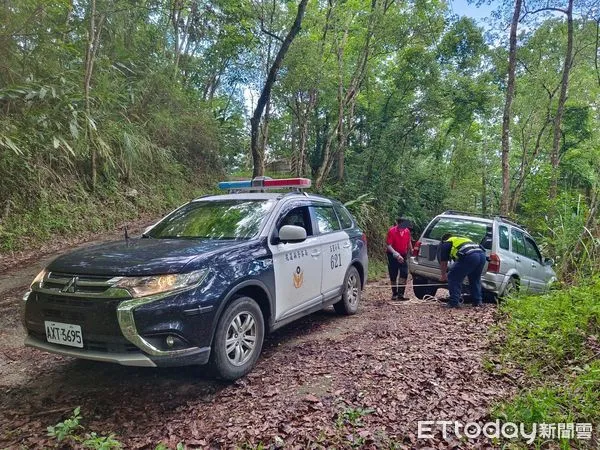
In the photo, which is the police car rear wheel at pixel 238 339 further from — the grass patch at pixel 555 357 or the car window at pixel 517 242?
the car window at pixel 517 242

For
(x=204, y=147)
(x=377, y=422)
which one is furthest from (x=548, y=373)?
(x=204, y=147)

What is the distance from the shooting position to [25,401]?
318 centimetres

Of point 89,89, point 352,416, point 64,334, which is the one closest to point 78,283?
point 64,334

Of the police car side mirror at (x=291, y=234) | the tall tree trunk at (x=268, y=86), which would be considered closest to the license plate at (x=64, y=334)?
the police car side mirror at (x=291, y=234)

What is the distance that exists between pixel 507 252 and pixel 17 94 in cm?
1004

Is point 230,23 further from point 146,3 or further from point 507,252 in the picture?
point 507,252

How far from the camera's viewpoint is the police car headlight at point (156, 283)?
9.50 feet

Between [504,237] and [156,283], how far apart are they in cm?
646

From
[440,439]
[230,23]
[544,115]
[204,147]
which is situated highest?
[230,23]

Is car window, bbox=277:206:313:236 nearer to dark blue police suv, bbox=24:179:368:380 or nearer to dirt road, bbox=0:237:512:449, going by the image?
dark blue police suv, bbox=24:179:368:380

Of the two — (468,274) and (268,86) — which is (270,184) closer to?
(468,274)

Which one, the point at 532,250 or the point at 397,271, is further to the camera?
the point at 532,250

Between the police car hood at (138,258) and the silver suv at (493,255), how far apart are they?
495 cm

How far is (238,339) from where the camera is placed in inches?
134
